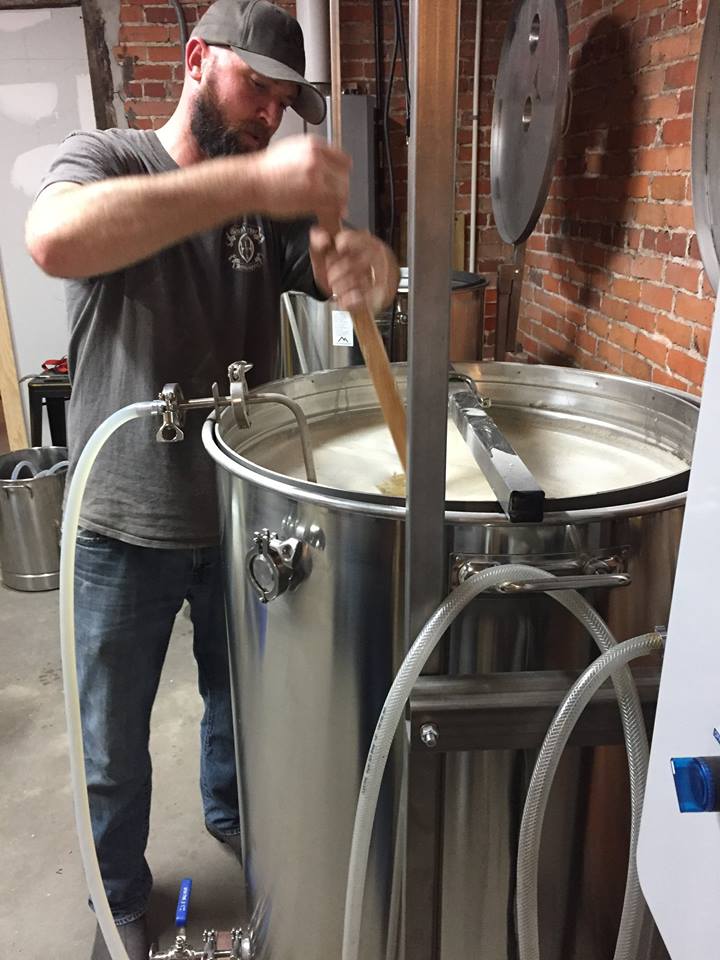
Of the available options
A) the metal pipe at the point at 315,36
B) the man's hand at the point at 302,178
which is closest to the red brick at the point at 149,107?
the metal pipe at the point at 315,36

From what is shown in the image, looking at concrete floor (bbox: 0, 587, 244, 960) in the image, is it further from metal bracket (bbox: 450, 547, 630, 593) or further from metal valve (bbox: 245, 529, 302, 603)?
metal bracket (bbox: 450, 547, 630, 593)

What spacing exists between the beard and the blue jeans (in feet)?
2.06

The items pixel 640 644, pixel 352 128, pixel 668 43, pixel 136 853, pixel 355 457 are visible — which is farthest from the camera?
pixel 352 128

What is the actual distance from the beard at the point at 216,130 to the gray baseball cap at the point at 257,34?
2.9 inches

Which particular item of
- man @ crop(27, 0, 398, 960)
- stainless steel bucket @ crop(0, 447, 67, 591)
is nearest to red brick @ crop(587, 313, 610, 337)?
man @ crop(27, 0, 398, 960)

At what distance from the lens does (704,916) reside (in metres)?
0.42

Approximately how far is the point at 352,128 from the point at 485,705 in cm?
249

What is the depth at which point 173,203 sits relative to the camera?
2.57 feet

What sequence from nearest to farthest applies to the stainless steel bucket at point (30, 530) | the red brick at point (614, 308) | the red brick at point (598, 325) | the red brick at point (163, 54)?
the red brick at point (614, 308) → the red brick at point (598, 325) → the stainless steel bucket at point (30, 530) → the red brick at point (163, 54)

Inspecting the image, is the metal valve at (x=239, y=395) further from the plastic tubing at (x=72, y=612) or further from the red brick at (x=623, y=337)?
the red brick at (x=623, y=337)

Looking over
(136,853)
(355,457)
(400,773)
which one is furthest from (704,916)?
(136,853)

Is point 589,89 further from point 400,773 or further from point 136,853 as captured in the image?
point 136,853

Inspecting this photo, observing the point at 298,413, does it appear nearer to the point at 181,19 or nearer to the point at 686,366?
the point at 686,366

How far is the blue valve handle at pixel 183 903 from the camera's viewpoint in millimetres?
1246
